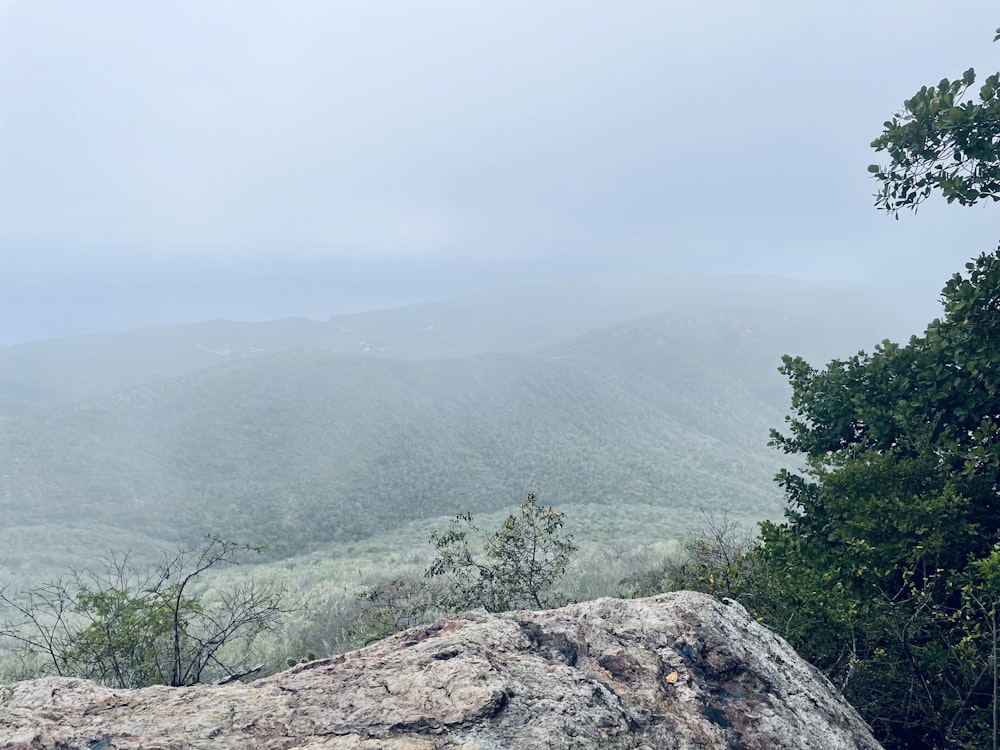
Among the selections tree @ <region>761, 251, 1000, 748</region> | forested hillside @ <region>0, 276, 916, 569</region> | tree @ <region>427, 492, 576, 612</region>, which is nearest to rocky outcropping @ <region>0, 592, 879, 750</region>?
tree @ <region>761, 251, 1000, 748</region>

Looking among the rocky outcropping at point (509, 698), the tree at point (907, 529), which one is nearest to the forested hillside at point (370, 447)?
the tree at point (907, 529)

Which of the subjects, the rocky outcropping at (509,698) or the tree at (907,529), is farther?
the tree at (907,529)

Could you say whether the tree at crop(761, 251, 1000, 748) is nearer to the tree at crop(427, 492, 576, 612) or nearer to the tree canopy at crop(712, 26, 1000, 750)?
the tree canopy at crop(712, 26, 1000, 750)

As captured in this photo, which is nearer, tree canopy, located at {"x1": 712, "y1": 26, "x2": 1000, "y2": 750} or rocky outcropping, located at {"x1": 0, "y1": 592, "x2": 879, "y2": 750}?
rocky outcropping, located at {"x1": 0, "y1": 592, "x2": 879, "y2": 750}

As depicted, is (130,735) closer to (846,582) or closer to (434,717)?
(434,717)

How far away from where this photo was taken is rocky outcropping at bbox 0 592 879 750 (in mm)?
3416

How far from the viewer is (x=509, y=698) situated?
3.61m

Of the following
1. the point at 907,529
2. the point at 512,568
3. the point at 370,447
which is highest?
the point at 907,529

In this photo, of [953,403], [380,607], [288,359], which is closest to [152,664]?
[380,607]

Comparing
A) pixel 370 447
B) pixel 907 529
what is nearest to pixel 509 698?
pixel 907 529

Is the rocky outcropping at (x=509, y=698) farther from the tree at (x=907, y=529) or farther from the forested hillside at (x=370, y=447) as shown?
the forested hillside at (x=370, y=447)

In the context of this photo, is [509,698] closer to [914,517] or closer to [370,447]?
[914,517]

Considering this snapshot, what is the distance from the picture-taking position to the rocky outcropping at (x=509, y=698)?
134 inches

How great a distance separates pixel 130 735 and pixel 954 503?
361 inches
